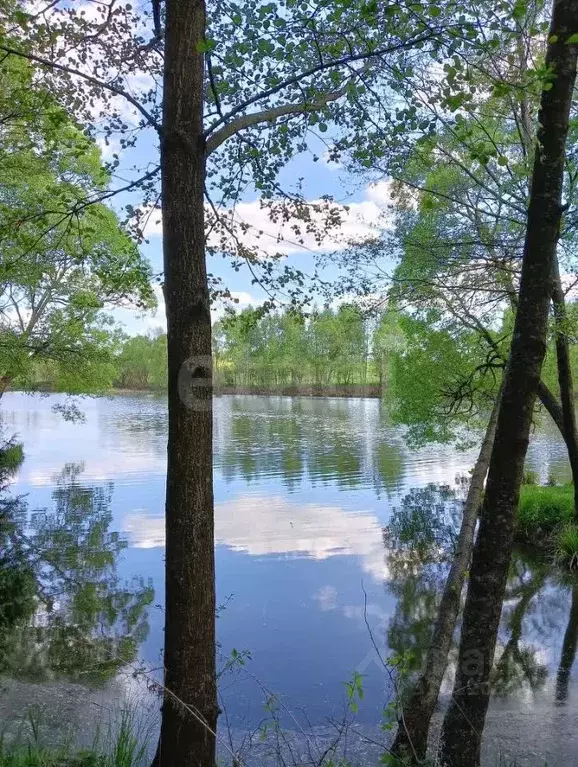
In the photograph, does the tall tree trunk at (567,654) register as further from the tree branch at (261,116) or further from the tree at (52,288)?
the tree at (52,288)

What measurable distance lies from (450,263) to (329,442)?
20.7 meters

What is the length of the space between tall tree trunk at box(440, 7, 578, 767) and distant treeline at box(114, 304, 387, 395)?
172ft

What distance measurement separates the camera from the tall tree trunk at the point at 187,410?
3490 mm

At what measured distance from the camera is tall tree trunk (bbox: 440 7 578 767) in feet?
11.9

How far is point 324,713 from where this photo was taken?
703 cm

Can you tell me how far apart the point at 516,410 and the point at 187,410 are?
1952mm

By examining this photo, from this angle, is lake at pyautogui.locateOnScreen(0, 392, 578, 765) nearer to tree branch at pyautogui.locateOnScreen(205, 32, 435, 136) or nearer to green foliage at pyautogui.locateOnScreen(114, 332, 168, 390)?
tree branch at pyautogui.locateOnScreen(205, 32, 435, 136)

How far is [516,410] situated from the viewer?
368 cm

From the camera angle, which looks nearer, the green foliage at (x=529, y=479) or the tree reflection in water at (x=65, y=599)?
the tree reflection in water at (x=65, y=599)

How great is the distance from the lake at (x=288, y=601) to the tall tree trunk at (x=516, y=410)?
0.72m

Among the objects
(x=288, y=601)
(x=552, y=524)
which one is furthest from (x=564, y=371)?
(x=288, y=601)

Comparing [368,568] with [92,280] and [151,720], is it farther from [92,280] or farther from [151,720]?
[92,280]

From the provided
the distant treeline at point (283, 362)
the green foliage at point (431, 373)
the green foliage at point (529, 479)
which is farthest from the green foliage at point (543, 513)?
the distant treeline at point (283, 362)

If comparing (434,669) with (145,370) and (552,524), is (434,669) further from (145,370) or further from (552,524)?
(145,370)
